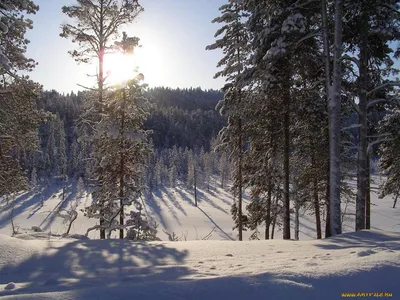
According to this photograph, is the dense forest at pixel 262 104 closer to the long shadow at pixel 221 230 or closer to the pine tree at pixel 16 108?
the pine tree at pixel 16 108

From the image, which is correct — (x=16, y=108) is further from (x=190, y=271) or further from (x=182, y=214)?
(x=182, y=214)

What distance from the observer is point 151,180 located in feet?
294

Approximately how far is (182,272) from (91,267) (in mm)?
1369

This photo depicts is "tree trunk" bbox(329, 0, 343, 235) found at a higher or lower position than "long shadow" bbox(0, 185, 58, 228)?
higher

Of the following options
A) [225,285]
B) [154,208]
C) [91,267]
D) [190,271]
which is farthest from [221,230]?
[225,285]

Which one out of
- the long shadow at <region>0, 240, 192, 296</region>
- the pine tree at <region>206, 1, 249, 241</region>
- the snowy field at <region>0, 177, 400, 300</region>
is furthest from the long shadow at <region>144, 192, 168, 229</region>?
the snowy field at <region>0, 177, 400, 300</region>

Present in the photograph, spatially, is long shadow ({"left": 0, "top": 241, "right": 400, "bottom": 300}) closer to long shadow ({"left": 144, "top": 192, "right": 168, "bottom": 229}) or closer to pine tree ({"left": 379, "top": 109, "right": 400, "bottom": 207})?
pine tree ({"left": 379, "top": 109, "right": 400, "bottom": 207})

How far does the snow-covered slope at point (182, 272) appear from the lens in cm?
236

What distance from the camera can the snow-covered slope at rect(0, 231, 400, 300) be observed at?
2359mm

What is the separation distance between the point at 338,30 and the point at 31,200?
80683 millimetres

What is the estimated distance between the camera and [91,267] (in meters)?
3.97

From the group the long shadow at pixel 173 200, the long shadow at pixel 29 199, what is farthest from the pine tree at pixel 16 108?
the long shadow at pixel 29 199

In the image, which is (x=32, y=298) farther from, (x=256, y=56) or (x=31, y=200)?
(x=31, y=200)

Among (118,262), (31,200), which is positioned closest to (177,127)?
(31,200)
